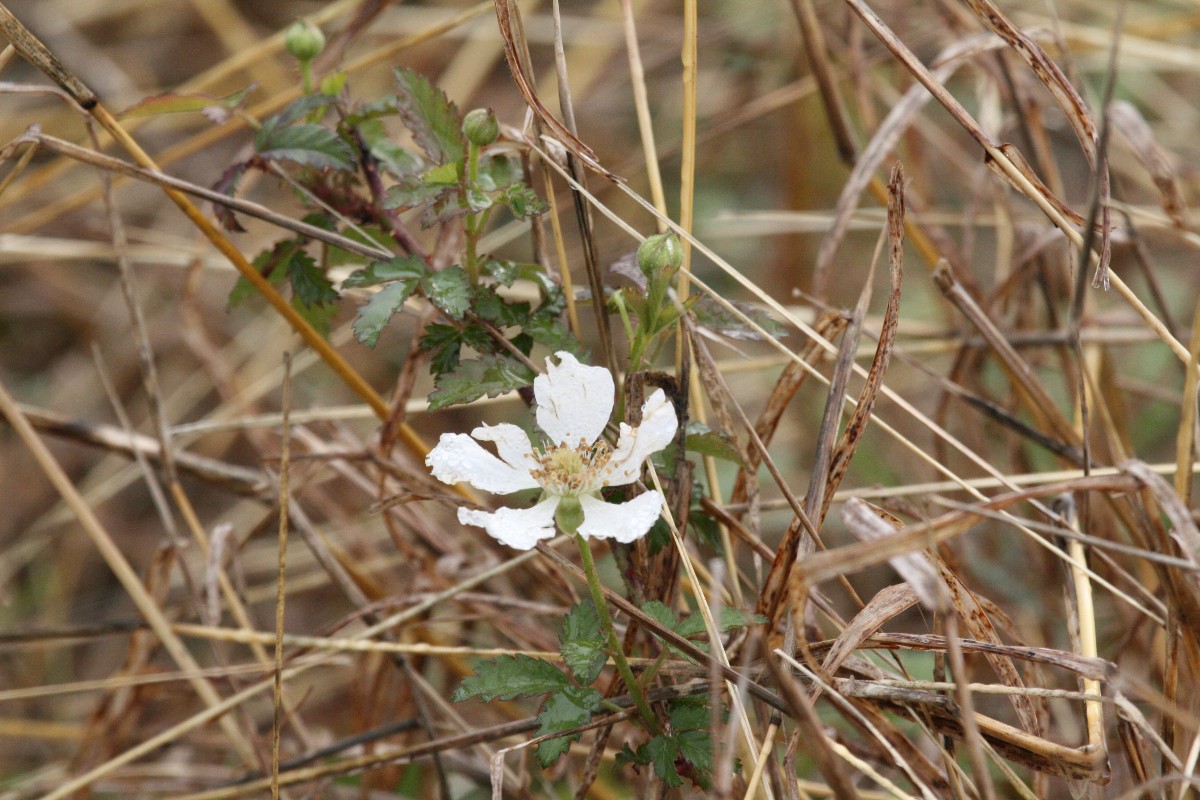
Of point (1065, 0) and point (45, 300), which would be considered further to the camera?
point (45, 300)

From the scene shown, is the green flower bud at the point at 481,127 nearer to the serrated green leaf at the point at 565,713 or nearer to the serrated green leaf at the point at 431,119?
the serrated green leaf at the point at 431,119

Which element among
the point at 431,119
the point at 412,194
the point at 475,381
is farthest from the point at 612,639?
the point at 431,119

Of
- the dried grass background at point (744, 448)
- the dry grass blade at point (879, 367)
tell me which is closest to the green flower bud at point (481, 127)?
the dried grass background at point (744, 448)

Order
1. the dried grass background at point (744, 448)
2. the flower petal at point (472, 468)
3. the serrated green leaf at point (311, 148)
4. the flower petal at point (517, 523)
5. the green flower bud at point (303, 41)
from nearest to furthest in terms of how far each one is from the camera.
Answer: the flower petal at point (517, 523)
the flower petal at point (472, 468)
the dried grass background at point (744, 448)
the serrated green leaf at point (311, 148)
the green flower bud at point (303, 41)

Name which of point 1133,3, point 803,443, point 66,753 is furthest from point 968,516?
point 1133,3

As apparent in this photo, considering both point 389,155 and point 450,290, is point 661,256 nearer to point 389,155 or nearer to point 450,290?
point 450,290

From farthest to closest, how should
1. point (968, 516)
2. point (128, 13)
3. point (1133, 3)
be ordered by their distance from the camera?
point (128, 13), point (1133, 3), point (968, 516)

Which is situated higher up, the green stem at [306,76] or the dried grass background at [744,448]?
the green stem at [306,76]

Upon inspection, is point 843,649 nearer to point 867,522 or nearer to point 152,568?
point 867,522
